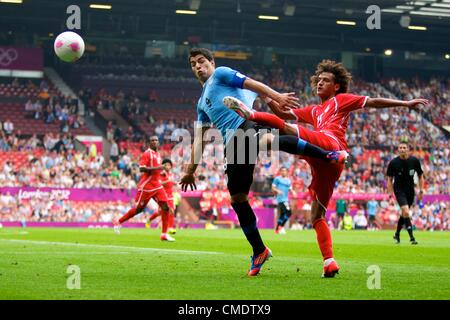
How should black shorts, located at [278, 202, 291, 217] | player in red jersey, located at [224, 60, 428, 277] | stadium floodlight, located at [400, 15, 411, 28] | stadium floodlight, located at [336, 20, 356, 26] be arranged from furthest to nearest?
stadium floodlight, located at [336, 20, 356, 26], stadium floodlight, located at [400, 15, 411, 28], black shorts, located at [278, 202, 291, 217], player in red jersey, located at [224, 60, 428, 277]

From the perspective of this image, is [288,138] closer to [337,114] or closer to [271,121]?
[271,121]

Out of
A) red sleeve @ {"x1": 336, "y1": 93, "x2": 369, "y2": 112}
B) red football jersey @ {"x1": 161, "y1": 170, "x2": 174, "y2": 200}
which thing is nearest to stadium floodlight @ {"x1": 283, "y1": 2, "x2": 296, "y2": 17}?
red football jersey @ {"x1": 161, "y1": 170, "x2": 174, "y2": 200}

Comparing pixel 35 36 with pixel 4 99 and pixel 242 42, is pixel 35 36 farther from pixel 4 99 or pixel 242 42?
pixel 242 42

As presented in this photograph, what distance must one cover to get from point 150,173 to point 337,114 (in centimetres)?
1225

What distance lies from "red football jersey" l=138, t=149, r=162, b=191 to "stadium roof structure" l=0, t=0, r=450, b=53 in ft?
86.1

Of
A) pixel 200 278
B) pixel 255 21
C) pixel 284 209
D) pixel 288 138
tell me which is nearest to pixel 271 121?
pixel 288 138

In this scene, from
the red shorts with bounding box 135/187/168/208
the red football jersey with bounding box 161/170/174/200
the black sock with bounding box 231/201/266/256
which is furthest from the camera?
the red football jersey with bounding box 161/170/174/200

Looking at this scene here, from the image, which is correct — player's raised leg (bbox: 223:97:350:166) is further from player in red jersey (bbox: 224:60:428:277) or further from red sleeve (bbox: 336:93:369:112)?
red sleeve (bbox: 336:93:369:112)

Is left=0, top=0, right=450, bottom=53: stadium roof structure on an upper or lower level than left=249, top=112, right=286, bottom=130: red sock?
upper

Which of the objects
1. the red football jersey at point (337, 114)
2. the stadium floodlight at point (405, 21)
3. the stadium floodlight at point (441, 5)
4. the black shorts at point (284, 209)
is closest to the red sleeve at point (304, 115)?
the red football jersey at point (337, 114)

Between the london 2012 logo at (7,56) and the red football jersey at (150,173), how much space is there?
31.1m

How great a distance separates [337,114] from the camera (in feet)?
34.3

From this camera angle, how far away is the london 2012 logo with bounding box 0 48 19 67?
50875 mm

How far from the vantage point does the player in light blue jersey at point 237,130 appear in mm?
9852
